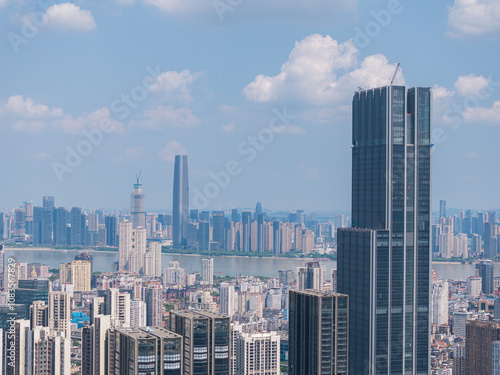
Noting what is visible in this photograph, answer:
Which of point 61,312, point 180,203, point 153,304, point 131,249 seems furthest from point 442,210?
point 61,312

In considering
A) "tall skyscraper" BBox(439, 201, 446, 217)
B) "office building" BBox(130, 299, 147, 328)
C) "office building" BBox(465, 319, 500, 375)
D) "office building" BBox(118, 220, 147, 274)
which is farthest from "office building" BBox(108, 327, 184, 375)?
"tall skyscraper" BBox(439, 201, 446, 217)

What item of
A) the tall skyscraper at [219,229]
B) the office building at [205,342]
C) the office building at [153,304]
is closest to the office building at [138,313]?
the office building at [153,304]

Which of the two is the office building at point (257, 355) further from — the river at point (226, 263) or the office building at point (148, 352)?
the river at point (226, 263)

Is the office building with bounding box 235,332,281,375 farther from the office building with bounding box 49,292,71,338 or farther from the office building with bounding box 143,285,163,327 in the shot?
the office building with bounding box 143,285,163,327

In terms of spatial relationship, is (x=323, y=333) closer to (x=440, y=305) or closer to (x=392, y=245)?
(x=392, y=245)

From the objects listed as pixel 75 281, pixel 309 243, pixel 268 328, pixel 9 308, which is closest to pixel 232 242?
pixel 309 243

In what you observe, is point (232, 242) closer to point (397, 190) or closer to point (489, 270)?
point (489, 270)

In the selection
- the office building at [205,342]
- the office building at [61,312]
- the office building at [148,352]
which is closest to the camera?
the office building at [148,352]
